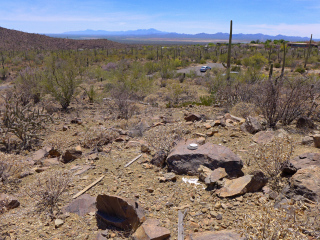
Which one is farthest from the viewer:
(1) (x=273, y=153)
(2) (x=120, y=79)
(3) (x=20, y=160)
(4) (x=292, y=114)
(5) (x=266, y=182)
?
(2) (x=120, y=79)

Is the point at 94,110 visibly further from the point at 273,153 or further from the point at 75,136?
the point at 273,153

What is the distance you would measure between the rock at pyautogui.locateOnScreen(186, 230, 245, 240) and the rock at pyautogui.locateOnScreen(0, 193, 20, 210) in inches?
120

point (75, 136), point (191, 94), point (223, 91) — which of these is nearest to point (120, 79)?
point (191, 94)

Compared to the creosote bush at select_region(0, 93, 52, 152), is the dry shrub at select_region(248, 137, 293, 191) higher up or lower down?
higher up

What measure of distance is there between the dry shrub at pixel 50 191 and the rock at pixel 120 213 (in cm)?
89

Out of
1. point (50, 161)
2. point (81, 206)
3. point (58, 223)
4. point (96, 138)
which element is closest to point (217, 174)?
point (81, 206)

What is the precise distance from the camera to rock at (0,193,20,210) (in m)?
4.32

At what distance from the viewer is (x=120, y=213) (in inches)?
150

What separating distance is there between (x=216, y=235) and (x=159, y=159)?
2665mm

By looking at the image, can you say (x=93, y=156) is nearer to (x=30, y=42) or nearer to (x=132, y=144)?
(x=132, y=144)

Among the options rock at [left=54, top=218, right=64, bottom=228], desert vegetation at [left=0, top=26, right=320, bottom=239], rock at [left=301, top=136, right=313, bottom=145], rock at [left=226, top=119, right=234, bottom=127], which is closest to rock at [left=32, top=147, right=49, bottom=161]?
desert vegetation at [left=0, top=26, right=320, bottom=239]

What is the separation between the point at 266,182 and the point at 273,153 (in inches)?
25.2

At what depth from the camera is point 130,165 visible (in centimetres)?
573

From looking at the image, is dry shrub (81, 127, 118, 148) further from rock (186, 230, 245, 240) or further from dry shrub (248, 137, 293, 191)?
rock (186, 230, 245, 240)
